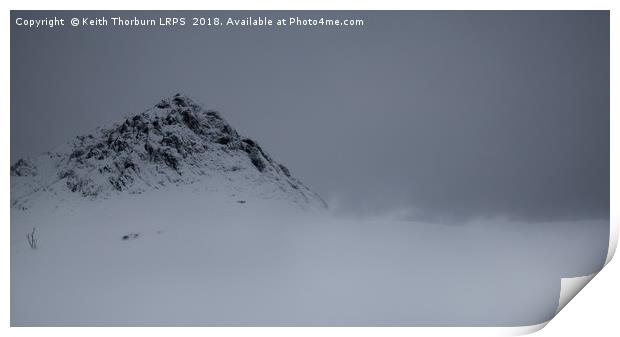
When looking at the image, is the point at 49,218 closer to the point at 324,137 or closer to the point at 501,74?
the point at 324,137

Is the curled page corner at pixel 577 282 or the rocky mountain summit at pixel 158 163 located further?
the curled page corner at pixel 577 282

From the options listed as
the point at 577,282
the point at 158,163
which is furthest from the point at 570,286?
the point at 158,163

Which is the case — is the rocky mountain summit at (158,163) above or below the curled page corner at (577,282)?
above

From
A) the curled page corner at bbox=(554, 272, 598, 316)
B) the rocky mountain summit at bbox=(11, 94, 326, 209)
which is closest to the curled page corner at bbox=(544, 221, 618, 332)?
the curled page corner at bbox=(554, 272, 598, 316)

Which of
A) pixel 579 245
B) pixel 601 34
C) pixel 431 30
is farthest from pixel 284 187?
pixel 601 34

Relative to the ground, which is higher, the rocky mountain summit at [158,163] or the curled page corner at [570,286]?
the rocky mountain summit at [158,163]

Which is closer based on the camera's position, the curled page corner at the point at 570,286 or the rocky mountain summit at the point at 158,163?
the rocky mountain summit at the point at 158,163

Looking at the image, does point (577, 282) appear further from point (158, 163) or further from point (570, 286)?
point (158, 163)

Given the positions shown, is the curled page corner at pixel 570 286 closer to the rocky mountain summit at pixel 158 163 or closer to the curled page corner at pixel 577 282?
the curled page corner at pixel 577 282

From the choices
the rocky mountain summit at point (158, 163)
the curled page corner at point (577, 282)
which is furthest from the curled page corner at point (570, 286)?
the rocky mountain summit at point (158, 163)
